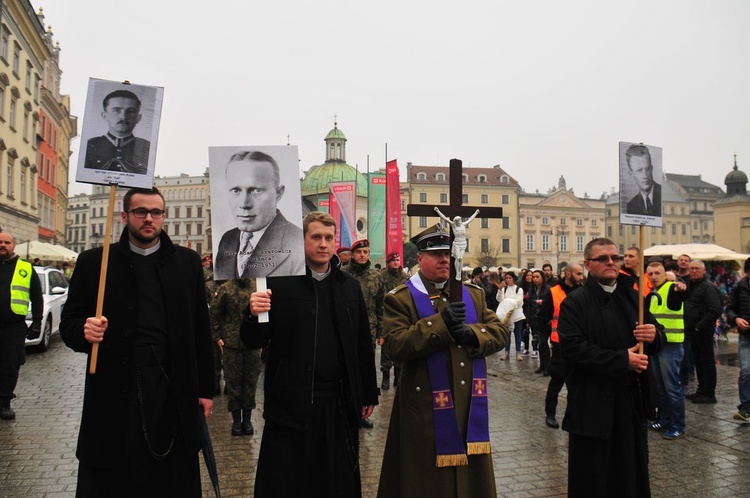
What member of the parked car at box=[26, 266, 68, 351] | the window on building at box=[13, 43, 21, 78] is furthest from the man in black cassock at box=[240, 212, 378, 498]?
the window on building at box=[13, 43, 21, 78]

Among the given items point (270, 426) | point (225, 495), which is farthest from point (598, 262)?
point (225, 495)

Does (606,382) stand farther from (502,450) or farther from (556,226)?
(556,226)

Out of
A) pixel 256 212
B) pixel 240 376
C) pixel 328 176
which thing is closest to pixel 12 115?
pixel 240 376

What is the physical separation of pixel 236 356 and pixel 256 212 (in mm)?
4103

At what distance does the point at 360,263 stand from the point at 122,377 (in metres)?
6.14

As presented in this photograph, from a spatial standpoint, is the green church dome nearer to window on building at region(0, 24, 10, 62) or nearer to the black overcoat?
window on building at region(0, 24, 10, 62)

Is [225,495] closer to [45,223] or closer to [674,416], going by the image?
[674,416]

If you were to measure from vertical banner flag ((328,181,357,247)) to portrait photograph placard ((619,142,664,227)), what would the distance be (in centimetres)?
1327

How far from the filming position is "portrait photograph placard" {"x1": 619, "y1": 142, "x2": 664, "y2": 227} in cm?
508

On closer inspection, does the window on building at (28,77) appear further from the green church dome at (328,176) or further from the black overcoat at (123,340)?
the black overcoat at (123,340)

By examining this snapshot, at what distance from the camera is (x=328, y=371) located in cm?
390

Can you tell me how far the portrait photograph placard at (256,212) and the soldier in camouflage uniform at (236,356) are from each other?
12.0 feet

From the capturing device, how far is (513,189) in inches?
3661

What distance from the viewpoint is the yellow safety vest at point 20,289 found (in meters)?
7.85
